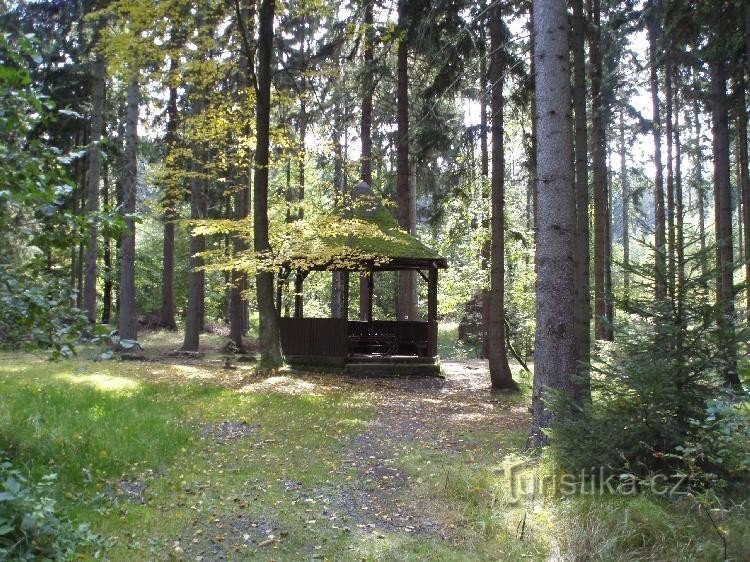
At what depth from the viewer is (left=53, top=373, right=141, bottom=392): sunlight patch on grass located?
10.1 metres

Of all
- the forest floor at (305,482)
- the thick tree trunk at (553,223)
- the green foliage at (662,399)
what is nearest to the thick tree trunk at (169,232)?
the forest floor at (305,482)

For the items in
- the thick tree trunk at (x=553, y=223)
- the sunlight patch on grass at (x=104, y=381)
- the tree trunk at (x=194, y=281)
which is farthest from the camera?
the tree trunk at (x=194, y=281)

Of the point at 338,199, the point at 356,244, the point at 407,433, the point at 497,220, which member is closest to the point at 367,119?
the point at 338,199

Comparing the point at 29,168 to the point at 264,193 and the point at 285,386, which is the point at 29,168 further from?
the point at 264,193

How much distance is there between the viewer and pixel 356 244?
14.8 meters

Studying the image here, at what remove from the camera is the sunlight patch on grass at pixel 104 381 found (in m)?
10.1

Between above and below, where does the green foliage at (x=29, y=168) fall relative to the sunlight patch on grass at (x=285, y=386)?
above

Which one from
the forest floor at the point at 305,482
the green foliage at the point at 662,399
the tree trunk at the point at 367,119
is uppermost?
the tree trunk at the point at 367,119

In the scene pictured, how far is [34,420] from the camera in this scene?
6762 mm

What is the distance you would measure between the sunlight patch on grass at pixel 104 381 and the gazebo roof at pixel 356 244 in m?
4.13

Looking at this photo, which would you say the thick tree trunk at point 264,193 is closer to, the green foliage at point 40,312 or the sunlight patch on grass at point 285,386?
the sunlight patch on grass at point 285,386

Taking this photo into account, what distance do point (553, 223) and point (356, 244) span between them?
8.73m

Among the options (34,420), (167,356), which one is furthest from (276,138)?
(34,420)

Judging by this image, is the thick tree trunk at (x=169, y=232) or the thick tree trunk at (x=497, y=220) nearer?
the thick tree trunk at (x=497, y=220)
